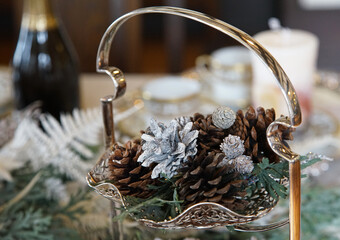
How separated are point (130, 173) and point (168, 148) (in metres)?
0.03

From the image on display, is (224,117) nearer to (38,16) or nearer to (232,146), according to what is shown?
(232,146)

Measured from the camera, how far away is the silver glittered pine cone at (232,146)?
0.27 meters

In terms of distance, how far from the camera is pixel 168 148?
0.89ft

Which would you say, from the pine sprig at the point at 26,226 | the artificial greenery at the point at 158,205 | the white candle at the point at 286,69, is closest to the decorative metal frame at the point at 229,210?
the artificial greenery at the point at 158,205

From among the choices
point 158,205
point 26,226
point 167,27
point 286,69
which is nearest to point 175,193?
point 158,205

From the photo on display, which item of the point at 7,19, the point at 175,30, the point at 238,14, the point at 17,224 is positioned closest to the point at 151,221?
the point at 17,224

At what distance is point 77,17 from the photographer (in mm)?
1285

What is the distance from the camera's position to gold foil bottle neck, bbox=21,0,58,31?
2.09 ft

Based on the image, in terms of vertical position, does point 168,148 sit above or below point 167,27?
above

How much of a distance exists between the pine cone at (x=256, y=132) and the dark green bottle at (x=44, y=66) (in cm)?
43

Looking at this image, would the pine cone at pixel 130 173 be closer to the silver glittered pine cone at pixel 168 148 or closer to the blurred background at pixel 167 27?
the silver glittered pine cone at pixel 168 148

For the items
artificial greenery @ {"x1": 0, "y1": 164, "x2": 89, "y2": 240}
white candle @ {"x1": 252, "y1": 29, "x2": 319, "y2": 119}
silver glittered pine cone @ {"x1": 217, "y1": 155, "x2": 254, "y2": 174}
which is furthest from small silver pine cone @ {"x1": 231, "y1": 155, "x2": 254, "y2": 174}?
white candle @ {"x1": 252, "y1": 29, "x2": 319, "y2": 119}

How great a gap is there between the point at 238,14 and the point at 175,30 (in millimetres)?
312

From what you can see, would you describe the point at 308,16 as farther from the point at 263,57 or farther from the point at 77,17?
the point at 263,57
